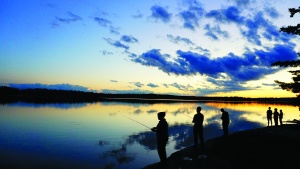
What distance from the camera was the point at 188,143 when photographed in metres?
25.0

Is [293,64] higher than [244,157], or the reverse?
[293,64]

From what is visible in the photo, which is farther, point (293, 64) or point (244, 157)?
point (293, 64)

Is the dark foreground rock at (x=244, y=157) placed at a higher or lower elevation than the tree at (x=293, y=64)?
lower

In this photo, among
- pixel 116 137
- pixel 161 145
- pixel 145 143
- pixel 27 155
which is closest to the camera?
pixel 161 145

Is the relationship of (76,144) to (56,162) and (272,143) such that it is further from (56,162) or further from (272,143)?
(272,143)

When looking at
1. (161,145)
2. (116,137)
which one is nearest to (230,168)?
(161,145)

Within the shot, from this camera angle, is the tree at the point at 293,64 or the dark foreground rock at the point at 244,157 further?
the tree at the point at 293,64

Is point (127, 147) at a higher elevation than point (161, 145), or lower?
lower

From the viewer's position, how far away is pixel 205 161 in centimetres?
1380

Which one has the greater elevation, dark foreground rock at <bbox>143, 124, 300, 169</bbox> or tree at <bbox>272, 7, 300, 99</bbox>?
tree at <bbox>272, 7, 300, 99</bbox>

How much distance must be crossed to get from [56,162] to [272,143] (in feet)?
43.9

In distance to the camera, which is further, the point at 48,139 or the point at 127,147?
the point at 48,139

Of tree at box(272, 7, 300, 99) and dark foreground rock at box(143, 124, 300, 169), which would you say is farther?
tree at box(272, 7, 300, 99)

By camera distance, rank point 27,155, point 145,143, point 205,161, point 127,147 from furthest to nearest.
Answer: point 145,143, point 127,147, point 27,155, point 205,161
